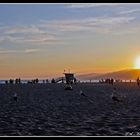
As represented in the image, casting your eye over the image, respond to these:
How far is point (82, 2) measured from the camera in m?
5.52

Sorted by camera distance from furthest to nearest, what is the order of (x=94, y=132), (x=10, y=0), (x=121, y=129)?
(x=121, y=129), (x=94, y=132), (x=10, y=0)

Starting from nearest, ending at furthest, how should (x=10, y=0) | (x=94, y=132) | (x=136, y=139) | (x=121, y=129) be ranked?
(x=136, y=139)
(x=10, y=0)
(x=94, y=132)
(x=121, y=129)

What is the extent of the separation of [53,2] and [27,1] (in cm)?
38

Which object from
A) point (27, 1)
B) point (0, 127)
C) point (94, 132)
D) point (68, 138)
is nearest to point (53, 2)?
point (27, 1)

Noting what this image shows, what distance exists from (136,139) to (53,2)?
2250 millimetres

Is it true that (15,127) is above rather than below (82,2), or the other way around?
below

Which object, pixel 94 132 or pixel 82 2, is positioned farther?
pixel 94 132

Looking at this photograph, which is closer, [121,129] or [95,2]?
[95,2]

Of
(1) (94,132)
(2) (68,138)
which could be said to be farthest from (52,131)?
(2) (68,138)

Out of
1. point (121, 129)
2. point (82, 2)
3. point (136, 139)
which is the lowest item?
point (121, 129)

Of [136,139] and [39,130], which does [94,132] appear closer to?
[39,130]

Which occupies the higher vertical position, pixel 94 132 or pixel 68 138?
pixel 68 138

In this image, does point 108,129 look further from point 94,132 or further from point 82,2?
point 82,2

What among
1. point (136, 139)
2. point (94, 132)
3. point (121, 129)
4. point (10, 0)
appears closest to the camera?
point (136, 139)
